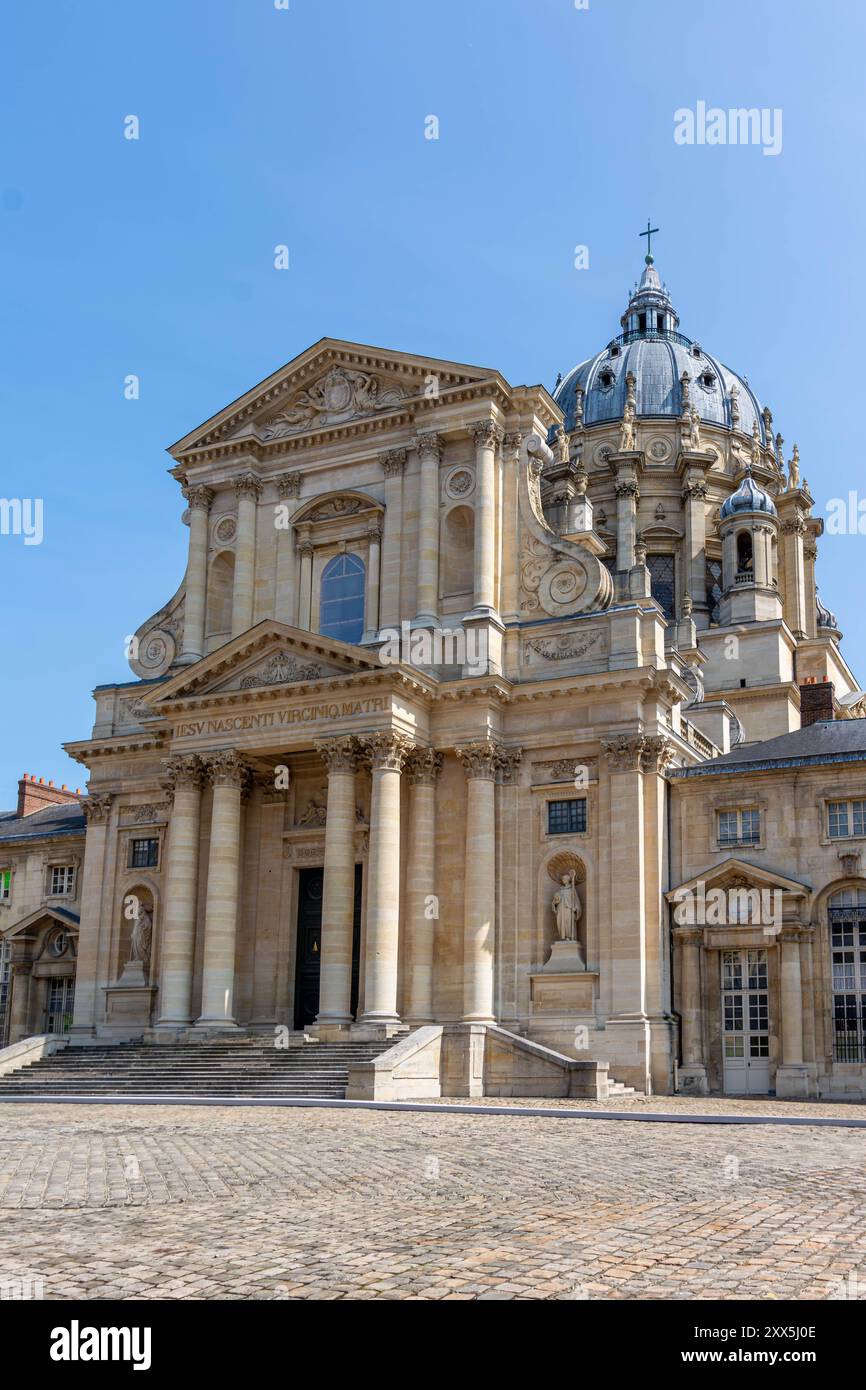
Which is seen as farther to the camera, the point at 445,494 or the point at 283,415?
the point at 283,415

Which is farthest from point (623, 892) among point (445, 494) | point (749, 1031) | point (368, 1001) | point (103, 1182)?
point (103, 1182)

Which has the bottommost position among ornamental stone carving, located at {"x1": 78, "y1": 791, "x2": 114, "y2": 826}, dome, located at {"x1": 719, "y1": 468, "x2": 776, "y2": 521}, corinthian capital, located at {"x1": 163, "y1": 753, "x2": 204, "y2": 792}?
ornamental stone carving, located at {"x1": 78, "y1": 791, "x2": 114, "y2": 826}

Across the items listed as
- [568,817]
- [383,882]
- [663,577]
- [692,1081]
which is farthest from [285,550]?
[663,577]

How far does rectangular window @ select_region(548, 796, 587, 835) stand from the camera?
37719 millimetres

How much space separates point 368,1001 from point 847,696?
37460mm

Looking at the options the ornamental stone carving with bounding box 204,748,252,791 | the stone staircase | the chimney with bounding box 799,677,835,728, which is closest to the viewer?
the stone staircase

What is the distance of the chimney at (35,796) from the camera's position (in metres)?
56.1

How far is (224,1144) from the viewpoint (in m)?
18.7

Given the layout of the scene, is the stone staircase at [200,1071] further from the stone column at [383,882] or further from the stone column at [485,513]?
the stone column at [485,513]

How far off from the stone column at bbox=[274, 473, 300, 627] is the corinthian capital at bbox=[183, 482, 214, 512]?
2.57 m

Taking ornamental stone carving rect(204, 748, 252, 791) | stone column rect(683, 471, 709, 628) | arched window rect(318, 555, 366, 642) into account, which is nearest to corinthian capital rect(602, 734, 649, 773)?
arched window rect(318, 555, 366, 642)

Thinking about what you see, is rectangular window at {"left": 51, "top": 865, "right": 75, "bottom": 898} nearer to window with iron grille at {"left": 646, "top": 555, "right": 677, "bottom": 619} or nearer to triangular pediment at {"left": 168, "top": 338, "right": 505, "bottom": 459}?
triangular pediment at {"left": 168, "top": 338, "right": 505, "bottom": 459}

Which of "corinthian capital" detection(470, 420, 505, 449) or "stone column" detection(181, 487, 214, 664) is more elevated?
"corinthian capital" detection(470, 420, 505, 449)
